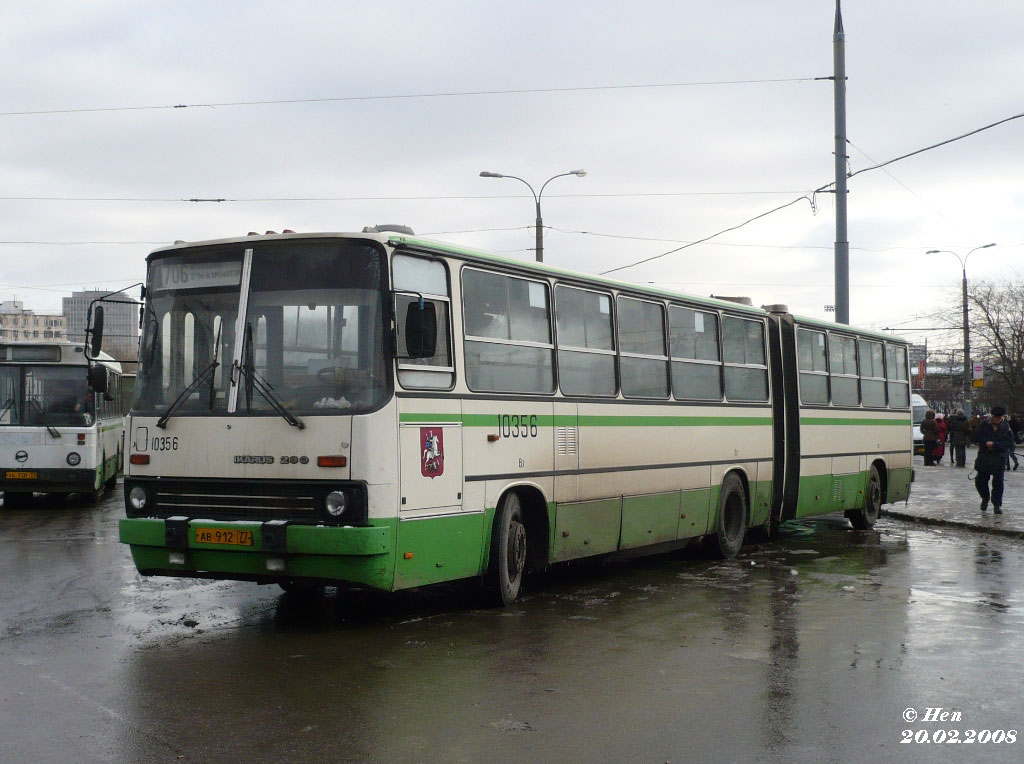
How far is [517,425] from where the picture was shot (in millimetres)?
10508

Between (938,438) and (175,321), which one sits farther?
(938,438)

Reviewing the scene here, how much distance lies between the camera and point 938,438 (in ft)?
121

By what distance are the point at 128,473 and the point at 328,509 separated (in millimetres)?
1877

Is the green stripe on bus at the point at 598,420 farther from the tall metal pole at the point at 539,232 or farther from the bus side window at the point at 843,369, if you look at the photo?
the tall metal pole at the point at 539,232

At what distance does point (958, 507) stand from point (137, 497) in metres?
16.0

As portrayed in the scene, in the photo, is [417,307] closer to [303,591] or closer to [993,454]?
[303,591]

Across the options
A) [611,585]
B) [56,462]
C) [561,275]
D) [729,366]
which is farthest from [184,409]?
[56,462]

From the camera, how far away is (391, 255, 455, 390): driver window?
9.11 m

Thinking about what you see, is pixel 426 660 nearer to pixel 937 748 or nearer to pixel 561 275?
pixel 937 748

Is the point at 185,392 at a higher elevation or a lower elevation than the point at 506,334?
lower

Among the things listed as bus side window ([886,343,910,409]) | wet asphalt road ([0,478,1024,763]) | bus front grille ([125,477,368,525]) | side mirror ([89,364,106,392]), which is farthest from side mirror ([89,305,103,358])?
bus side window ([886,343,910,409])

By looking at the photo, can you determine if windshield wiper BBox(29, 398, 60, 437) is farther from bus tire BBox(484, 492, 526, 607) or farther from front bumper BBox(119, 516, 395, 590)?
bus tire BBox(484, 492, 526, 607)

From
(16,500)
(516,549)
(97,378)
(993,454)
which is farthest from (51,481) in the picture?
(993,454)

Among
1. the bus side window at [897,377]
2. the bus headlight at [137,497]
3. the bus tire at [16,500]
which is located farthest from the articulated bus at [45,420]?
the bus side window at [897,377]
